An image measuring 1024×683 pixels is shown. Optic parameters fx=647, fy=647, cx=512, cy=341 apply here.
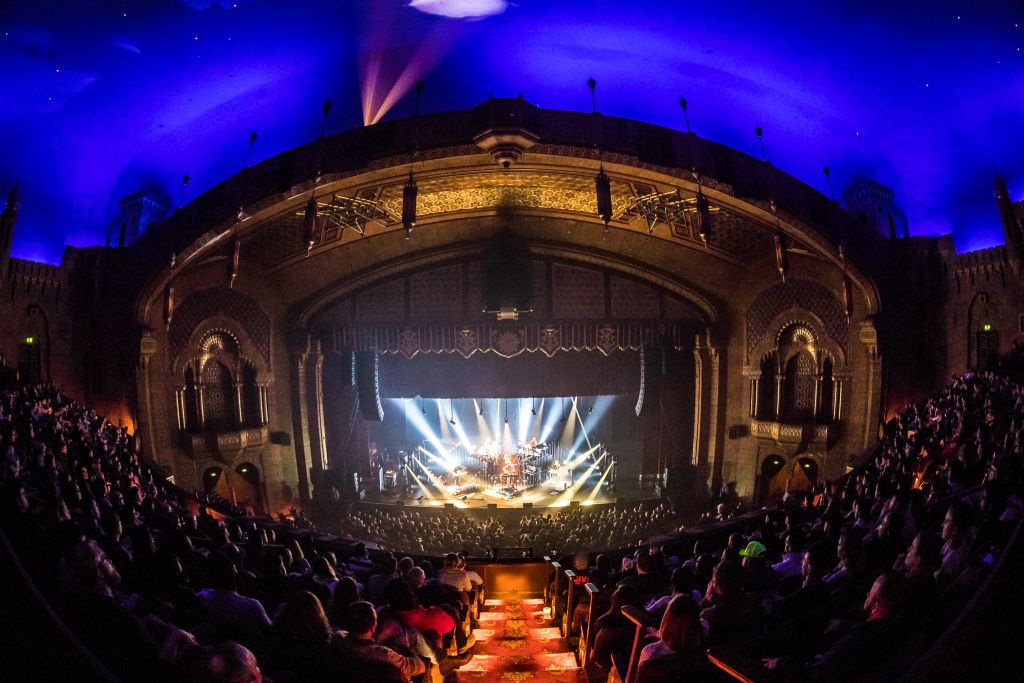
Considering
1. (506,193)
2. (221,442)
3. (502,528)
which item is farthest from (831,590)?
(221,442)

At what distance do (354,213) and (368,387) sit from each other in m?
6.87

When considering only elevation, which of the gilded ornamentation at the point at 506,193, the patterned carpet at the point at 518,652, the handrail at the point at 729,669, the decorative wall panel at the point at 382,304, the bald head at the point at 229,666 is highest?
the gilded ornamentation at the point at 506,193

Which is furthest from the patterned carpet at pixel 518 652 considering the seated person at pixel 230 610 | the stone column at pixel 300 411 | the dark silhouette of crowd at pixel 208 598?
the stone column at pixel 300 411

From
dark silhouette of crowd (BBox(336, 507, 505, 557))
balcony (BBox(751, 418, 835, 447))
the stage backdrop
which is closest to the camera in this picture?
dark silhouette of crowd (BBox(336, 507, 505, 557))

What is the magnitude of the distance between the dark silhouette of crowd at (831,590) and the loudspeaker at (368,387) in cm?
1306

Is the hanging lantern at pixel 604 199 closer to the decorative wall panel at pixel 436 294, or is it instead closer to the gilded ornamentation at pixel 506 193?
the gilded ornamentation at pixel 506 193

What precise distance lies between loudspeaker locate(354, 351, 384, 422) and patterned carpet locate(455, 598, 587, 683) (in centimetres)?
1307

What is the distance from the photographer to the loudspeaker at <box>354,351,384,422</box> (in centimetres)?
2006

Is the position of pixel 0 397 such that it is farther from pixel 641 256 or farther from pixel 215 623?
pixel 641 256

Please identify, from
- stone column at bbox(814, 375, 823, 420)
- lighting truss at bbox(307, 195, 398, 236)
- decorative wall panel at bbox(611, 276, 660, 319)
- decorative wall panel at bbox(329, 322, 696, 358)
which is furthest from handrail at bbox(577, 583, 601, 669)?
decorative wall panel at bbox(611, 276, 660, 319)

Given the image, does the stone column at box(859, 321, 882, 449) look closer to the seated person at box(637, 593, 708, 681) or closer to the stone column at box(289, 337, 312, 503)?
the seated person at box(637, 593, 708, 681)

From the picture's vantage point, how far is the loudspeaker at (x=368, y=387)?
20.1 m

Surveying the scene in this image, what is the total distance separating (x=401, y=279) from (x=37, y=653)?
16.1 meters

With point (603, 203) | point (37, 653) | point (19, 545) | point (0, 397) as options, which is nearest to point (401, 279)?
point (603, 203)
